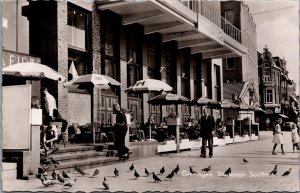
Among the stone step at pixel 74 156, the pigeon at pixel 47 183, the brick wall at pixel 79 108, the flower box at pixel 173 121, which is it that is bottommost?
the pigeon at pixel 47 183

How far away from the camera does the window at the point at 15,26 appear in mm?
14461

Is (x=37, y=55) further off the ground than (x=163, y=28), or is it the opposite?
(x=163, y=28)

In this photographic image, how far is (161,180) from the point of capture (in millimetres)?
9781

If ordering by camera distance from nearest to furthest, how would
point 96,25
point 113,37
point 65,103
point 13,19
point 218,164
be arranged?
1. point 218,164
2. point 13,19
3. point 65,103
4. point 96,25
5. point 113,37

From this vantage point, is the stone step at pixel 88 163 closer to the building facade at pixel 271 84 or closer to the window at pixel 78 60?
the window at pixel 78 60

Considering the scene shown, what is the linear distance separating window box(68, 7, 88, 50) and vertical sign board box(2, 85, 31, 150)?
7032mm

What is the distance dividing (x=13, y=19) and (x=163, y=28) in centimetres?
878

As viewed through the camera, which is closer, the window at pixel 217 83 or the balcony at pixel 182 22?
the balcony at pixel 182 22

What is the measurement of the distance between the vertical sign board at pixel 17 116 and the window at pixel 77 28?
703 cm

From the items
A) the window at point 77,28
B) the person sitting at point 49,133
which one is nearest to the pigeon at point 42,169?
the person sitting at point 49,133

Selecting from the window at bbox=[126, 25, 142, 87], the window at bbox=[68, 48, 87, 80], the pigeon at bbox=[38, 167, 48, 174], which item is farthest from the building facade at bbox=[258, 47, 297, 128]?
the pigeon at bbox=[38, 167, 48, 174]

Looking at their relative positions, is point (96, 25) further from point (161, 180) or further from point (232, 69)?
point (232, 69)

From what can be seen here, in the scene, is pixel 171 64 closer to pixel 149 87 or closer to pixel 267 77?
pixel 149 87

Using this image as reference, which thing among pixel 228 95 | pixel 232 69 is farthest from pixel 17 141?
pixel 232 69
